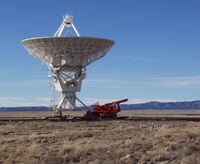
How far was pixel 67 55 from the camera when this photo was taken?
86.9m

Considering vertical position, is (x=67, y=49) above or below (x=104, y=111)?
above

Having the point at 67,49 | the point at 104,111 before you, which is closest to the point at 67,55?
the point at 67,49

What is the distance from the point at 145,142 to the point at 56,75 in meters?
62.4

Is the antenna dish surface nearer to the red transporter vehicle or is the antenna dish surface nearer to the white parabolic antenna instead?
the white parabolic antenna

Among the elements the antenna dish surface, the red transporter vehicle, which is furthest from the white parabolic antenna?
the red transporter vehicle

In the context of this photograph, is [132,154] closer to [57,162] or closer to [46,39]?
[57,162]

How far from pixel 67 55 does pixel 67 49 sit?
1608 millimetres

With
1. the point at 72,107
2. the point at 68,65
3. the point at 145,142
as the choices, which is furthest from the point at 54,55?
the point at 145,142

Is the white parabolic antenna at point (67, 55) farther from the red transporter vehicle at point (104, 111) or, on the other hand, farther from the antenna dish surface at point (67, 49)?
the red transporter vehicle at point (104, 111)

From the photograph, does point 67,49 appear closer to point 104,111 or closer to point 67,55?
point 67,55

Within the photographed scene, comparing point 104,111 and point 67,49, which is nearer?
point 104,111

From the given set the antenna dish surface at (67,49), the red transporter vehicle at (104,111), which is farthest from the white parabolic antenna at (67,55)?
the red transporter vehicle at (104,111)

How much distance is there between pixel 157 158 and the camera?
2198 centimetres

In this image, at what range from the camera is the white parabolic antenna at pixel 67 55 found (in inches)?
3310
